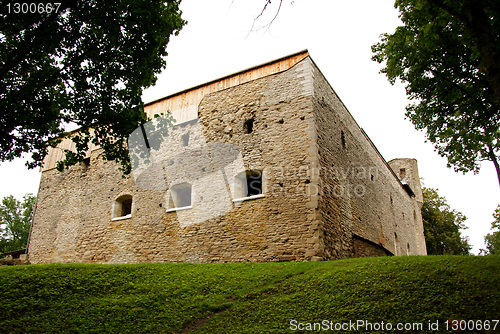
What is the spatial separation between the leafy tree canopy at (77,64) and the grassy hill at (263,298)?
311cm

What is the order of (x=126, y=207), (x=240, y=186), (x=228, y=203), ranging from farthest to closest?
(x=126, y=207) → (x=240, y=186) → (x=228, y=203)

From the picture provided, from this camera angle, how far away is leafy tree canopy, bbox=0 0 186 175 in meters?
6.50

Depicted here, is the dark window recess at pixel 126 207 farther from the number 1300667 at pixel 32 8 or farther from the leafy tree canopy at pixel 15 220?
the leafy tree canopy at pixel 15 220

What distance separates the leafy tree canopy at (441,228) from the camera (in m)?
29.0

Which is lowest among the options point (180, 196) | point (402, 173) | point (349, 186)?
point (180, 196)

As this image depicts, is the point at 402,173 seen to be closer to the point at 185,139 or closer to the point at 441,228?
the point at 441,228

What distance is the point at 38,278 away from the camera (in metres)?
7.18

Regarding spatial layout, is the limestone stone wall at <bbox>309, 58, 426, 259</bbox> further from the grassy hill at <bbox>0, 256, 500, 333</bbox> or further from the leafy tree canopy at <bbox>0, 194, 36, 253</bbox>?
the leafy tree canopy at <bbox>0, 194, 36, 253</bbox>

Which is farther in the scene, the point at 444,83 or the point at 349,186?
the point at 349,186

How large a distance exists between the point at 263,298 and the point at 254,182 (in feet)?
18.3

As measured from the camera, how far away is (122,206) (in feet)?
49.3

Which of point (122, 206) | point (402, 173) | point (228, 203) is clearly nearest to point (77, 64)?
point (228, 203)

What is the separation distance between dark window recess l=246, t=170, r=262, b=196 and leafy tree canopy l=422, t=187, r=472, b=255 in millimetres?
25238

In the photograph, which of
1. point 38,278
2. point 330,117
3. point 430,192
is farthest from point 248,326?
point 430,192
